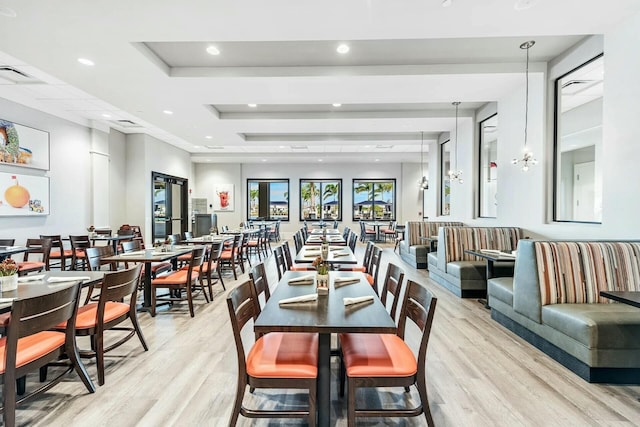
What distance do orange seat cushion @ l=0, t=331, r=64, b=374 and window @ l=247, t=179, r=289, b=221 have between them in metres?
12.1

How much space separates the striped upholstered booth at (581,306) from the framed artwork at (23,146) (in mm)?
8538

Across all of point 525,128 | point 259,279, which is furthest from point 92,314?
point 525,128

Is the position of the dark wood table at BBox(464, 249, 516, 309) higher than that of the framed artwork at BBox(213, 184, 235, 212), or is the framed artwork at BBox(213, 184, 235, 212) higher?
the framed artwork at BBox(213, 184, 235, 212)

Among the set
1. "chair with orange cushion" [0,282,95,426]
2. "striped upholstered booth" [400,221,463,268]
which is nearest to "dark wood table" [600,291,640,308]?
"chair with orange cushion" [0,282,95,426]

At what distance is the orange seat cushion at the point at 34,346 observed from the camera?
6.30ft

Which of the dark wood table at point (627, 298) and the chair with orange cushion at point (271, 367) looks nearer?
the chair with orange cushion at point (271, 367)

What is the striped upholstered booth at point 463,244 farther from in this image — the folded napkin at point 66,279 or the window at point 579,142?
the folded napkin at point 66,279

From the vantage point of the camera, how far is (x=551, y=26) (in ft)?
12.0

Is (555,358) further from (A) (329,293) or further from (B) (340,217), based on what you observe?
(B) (340,217)

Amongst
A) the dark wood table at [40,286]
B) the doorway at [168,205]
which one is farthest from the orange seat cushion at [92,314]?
the doorway at [168,205]

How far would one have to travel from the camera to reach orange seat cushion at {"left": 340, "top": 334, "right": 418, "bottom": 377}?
1.80 metres

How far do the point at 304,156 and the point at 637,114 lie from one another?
10.1m

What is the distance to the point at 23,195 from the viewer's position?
6477 mm

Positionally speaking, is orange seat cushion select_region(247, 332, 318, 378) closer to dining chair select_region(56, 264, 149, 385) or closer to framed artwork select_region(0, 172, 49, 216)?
dining chair select_region(56, 264, 149, 385)
